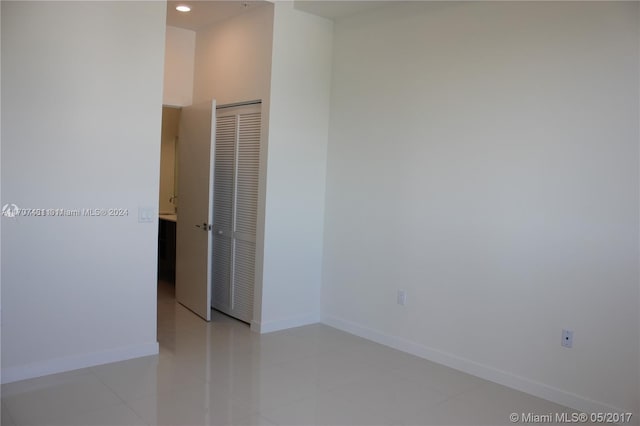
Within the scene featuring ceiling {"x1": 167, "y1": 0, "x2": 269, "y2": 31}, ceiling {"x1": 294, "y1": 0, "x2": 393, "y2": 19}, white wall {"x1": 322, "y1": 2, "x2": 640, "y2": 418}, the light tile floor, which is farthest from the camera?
ceiling {"x1": 167, "y1": 0, "x2": 269, "y2": 31}

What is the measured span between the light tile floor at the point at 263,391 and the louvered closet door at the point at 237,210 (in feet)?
2.35

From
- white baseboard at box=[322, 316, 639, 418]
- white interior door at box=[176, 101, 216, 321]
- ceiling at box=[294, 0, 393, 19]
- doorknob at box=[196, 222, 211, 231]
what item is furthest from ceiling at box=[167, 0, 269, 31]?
white baseboard at box=[322, 316, 639, 418]

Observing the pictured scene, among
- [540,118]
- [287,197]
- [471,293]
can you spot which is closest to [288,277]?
[287,197]

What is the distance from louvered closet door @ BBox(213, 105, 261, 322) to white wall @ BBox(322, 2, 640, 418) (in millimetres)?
758

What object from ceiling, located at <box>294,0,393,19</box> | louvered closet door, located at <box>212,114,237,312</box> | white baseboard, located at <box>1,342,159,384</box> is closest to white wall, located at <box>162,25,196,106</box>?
louvered closet door, located at <box>212,114,237,312</box>

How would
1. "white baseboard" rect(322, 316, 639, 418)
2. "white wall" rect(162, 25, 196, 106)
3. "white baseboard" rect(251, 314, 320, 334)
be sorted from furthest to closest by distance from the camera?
"white wall" rect(162, 25, 196, 106), "white baseboard" rect(251, 314, 320, 334), "white baseboard" rect(322, 316, 639, 418)

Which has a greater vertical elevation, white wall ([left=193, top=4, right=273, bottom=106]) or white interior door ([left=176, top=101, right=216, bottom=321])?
white wall ([left=193, top=4, right=273, bottom=106])

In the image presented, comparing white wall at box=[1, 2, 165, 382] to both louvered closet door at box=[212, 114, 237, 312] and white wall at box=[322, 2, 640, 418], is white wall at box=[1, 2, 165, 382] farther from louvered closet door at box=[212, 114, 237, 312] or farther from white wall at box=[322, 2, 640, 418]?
white wall at box=[322, 2, 640, 418]

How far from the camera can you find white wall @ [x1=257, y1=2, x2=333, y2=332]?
4.45m

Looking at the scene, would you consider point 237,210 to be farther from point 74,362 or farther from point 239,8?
point 74,362

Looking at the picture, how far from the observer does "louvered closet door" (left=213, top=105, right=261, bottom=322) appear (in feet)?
15.4

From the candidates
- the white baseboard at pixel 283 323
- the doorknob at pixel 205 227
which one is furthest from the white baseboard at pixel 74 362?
the doorknob at pixel 205 227


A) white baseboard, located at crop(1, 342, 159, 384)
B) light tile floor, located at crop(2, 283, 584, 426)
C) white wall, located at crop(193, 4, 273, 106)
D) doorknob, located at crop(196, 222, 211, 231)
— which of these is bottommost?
light tile floor, located at crop(2, 283, 584, 426)

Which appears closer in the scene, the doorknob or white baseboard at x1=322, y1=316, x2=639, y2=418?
white baseboard at x1=322, y1=316, x2=639, y2=418
